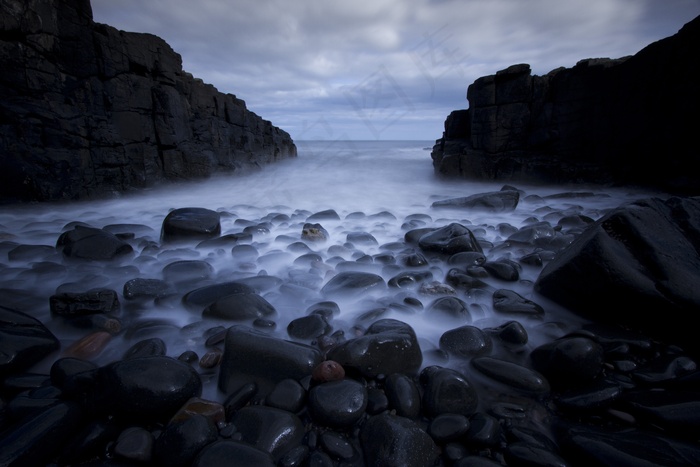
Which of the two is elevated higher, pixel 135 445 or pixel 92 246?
pixel 92 246

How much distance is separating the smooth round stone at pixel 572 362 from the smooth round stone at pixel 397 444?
75 cm

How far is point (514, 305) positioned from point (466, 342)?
62 centimetres

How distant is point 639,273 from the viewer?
6.55 ft

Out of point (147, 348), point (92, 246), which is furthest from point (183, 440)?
point (92, 246)

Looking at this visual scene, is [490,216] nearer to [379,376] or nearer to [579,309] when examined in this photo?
[579,309]

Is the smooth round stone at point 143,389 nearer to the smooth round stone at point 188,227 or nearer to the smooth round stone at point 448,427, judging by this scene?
the smooth round stone at point 448,427

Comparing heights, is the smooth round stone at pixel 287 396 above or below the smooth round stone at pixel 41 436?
below

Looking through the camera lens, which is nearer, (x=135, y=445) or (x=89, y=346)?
(x=135, y=445)

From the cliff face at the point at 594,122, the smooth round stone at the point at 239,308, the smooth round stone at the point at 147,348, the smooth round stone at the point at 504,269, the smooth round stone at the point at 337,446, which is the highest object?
the cliff face at the point at 594,122

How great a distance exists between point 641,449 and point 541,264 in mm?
2016

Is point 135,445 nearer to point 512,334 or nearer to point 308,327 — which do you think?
point 308,327

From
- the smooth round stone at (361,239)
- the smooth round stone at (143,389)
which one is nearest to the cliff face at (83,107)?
the smooth round stone at (361,239)

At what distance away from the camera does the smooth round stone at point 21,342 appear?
1.64 metres

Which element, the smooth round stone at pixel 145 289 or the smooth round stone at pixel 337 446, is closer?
the smooth round stone at pixel 337 446
